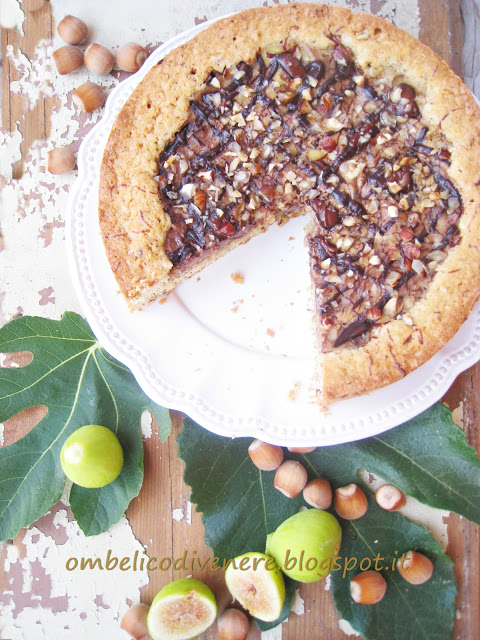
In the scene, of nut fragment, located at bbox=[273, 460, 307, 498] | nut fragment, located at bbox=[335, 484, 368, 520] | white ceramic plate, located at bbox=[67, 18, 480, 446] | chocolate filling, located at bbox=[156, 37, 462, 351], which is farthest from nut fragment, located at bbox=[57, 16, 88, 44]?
nut fragment, located at bbox=[335, 484, 368, 520]

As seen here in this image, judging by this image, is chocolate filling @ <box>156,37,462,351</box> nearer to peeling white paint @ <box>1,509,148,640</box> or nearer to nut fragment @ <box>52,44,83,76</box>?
nut fragment @ <box>52,44,83,76</box>

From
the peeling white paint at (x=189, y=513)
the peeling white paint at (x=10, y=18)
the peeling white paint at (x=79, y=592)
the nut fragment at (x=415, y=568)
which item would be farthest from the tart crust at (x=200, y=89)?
the peeling white paint at (x=79, y=592)

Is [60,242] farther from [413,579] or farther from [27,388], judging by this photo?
[413,579]

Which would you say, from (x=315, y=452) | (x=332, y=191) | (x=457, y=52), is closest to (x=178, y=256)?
(x=332, y=191)

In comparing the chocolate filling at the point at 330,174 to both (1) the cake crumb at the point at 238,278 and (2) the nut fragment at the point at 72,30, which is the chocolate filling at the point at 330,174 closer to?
(1) the cake crumb at the point at 238,278

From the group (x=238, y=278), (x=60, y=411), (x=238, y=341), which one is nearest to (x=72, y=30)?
(x=238, y=278)

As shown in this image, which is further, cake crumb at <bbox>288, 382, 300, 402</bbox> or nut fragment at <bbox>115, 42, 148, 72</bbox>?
nut fragment at <bbox>115, 42, 148, 72</bbox>

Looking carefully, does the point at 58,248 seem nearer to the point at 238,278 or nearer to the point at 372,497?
the point at 238,278
